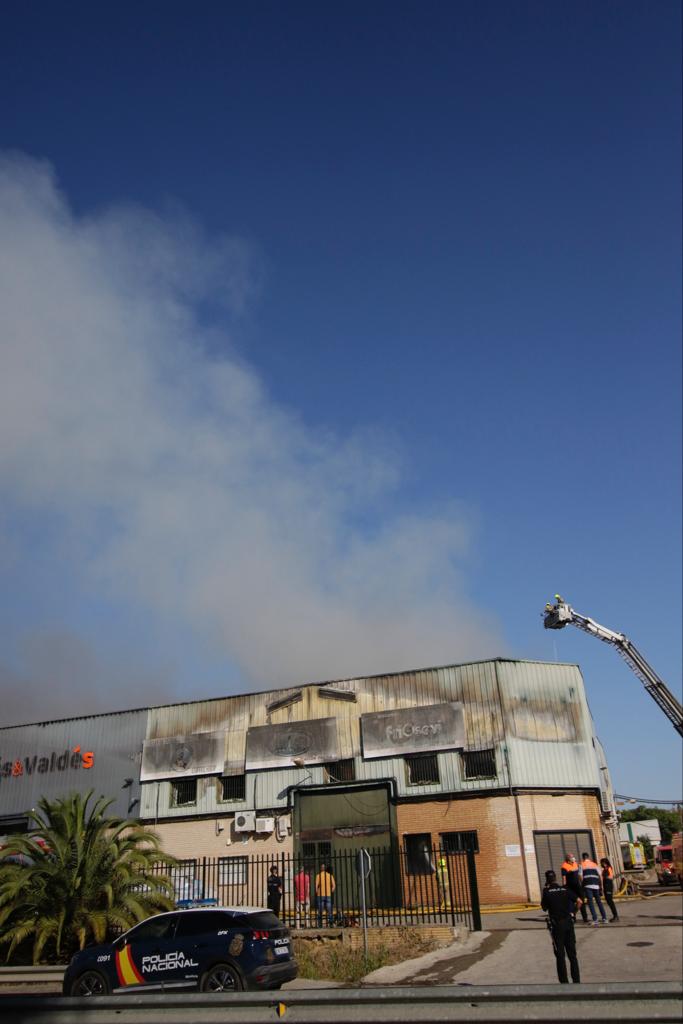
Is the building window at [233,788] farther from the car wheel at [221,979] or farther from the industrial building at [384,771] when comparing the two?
the car wheel at [221,979]

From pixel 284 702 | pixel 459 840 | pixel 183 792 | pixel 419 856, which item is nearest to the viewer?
pixel 419 856

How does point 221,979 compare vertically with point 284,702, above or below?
below

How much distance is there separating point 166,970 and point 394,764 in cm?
1944

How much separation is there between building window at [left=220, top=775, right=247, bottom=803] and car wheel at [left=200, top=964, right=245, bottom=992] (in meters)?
21.1

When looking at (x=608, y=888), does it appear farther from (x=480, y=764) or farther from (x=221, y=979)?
(x=221, y=979)

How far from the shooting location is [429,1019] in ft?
20.0

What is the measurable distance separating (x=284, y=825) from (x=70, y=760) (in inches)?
472

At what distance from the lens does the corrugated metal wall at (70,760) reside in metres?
36.3

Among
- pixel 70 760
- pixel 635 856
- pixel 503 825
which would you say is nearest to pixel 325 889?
pixel 503 825

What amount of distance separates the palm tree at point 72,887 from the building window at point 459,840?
40.4 feet

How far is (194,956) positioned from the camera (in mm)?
13164

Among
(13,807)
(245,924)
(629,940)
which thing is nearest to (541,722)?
(629,940)

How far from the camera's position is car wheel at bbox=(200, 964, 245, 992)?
1283cm

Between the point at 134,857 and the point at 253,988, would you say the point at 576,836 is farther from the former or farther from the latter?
the point at 253,988
